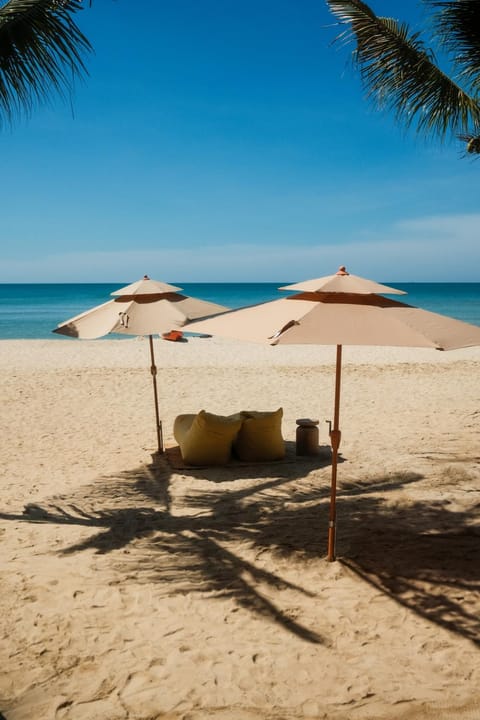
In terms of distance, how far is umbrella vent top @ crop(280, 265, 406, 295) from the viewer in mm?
4023

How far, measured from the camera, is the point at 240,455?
725cm

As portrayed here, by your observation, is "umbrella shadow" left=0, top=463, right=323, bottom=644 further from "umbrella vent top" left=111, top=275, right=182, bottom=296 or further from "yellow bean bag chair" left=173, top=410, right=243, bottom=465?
"umbrella vent top" left=111, top=275, right=182, bottom=296

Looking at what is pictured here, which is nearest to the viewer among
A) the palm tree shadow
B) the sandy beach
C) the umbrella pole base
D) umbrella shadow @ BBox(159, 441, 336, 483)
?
the sandy beach

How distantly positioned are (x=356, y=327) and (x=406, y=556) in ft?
7.15

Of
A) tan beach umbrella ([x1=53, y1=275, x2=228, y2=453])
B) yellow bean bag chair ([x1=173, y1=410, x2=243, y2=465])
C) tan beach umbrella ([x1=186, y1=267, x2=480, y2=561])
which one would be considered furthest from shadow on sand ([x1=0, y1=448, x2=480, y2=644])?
tan beach umbrella ([x1=53, y1=275, x2=228, y2=453])

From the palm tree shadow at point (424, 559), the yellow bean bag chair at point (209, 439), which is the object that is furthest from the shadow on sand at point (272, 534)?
the yellow bean bag chair at point (209, 439)

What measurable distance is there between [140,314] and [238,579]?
11.5 ft

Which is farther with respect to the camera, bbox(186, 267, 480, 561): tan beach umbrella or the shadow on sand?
the shadow on sand

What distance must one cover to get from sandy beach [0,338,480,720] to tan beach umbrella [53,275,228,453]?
1.86 meters

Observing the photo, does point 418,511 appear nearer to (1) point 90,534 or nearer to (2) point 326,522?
(2) point 326,522

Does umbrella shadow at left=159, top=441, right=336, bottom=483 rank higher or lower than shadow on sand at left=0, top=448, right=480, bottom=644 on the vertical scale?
lower

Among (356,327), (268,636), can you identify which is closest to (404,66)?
(356,327)

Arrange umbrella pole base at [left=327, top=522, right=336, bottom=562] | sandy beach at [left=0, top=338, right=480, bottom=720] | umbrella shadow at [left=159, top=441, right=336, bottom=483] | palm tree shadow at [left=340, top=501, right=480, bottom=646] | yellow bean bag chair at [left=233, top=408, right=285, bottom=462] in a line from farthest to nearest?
yellow bean bag chair at [left=233, top=408, right=285, bottom=462]
umbrella shadow at [left=159, top=441, right=336, bottom=483]
umbrella pole base at [left=327, top=522, right=336, bottom=562]
palm tree shadow at [left=340, top=501, right=480, bottom=646]
sandy beach at [left=0, top=338, right=480, bottom=720]

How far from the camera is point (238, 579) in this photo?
14.1 ft
